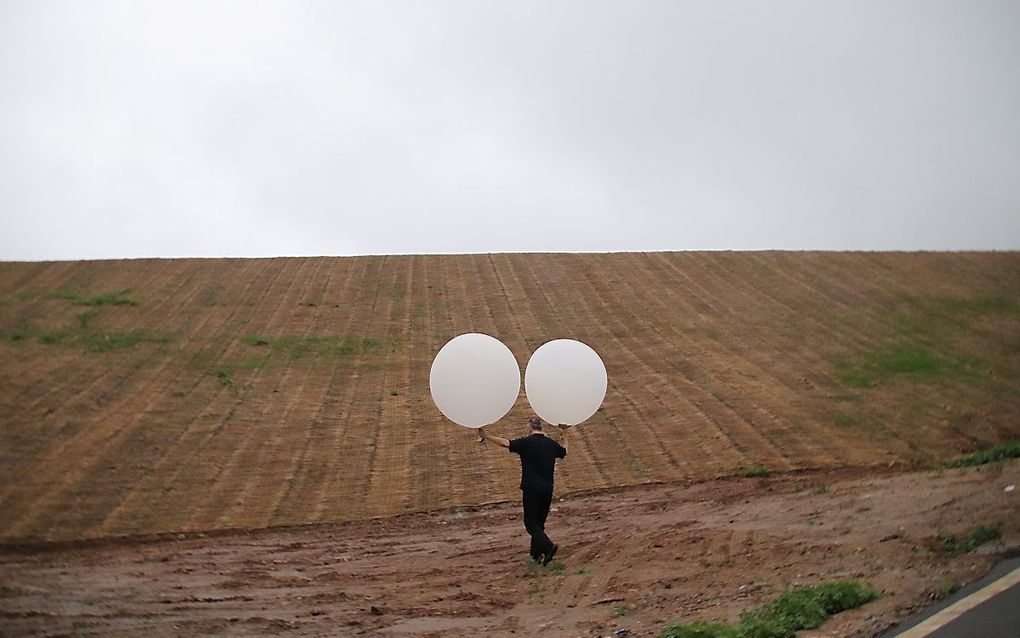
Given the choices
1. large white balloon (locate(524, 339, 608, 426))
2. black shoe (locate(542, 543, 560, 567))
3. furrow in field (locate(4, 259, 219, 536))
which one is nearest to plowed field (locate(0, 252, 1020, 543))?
furrow in field (locate(4, 259, 219, 536))

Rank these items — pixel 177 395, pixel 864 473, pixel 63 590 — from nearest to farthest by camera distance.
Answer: pixel 63 590
pixel 864 473
pixel 177 395

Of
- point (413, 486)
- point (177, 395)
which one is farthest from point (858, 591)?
point (177, 395)

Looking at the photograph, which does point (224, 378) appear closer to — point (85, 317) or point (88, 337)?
point (88, 337)

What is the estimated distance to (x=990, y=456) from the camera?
11.4 m

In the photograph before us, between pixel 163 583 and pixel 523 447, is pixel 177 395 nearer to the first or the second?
pixel 163 583

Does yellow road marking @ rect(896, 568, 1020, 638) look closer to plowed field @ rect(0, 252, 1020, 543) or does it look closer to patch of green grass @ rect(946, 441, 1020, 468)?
patch of green grass @ rect(946, 441, 1020, 468)

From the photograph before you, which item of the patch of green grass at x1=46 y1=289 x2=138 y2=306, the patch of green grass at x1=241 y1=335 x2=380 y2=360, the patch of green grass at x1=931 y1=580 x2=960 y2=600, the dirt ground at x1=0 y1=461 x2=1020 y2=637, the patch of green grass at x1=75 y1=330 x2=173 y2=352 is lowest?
the dirt ground at x1=0 y1=461 x2=1020 y2=637

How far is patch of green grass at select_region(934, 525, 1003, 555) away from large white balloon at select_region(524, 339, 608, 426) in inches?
113

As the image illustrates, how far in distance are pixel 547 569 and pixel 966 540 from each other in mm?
3297

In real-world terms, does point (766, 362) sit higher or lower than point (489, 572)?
higher

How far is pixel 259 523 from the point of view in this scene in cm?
1066

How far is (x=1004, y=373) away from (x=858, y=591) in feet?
35.1

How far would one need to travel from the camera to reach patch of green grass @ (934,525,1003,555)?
23.7 feet

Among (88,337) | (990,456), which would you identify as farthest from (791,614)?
(88,337)
